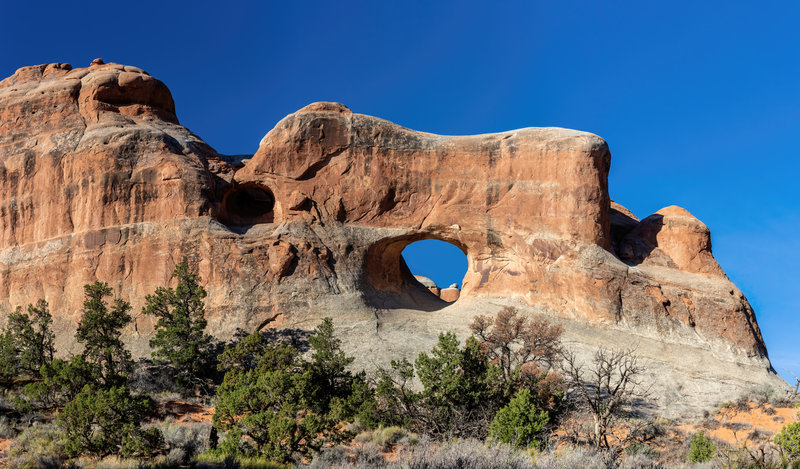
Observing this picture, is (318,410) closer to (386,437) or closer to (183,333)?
(386,437)

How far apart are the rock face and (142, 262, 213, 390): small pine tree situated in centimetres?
220

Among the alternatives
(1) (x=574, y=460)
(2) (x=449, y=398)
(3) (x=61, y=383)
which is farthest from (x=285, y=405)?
(3) (x=61, y=383)

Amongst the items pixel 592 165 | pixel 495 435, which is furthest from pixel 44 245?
pixel 592 165

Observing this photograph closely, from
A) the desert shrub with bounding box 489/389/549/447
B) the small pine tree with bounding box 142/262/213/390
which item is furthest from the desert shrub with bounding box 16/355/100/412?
the desert shrub with bounding box 489/389/549/447

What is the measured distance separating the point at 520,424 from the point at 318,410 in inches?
226

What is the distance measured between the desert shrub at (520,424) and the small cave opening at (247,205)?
1852cm

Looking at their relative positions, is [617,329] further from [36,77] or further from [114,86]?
[36,77]

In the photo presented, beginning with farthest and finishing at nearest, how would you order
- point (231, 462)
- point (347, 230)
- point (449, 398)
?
point (347, 230) < point (449, 398) < point (231, 462)

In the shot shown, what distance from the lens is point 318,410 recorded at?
18.5m

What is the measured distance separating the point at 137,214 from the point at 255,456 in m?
18.5

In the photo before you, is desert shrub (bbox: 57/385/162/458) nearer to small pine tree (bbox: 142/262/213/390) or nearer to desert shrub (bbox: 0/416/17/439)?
desert shrub (bbox: 0/416/17/439)

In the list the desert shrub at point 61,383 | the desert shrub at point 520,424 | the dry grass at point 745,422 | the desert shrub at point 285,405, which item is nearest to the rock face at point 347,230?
the dry grass at point 745,422

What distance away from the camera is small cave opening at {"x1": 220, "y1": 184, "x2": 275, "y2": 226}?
3225cm

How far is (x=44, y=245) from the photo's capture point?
30.8 metres
